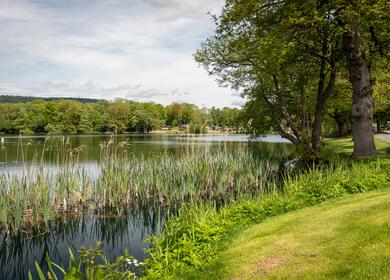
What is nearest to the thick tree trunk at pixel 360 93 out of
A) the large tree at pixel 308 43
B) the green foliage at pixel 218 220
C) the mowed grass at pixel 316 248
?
the large tree at pixel 308 43

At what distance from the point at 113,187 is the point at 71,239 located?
2772 mm

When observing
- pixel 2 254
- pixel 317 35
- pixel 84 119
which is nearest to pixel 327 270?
pixel 2 254

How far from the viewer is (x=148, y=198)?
14.0 meters

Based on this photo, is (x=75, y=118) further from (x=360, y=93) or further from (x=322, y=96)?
(x=360, y=93)

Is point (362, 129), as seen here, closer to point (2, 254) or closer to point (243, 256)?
point (243, 256)

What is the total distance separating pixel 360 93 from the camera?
587 inches

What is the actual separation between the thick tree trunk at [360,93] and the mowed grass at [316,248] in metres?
7.92

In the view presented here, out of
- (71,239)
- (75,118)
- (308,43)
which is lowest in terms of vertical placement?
(71,239)

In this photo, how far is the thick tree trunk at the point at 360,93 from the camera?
585 inches

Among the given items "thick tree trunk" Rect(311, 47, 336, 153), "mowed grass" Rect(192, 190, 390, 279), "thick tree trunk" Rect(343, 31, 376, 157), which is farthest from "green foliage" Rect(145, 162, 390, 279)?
"thick tree trunk" Rect(311, 47, 336, 153)

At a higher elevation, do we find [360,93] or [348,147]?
[360,93]

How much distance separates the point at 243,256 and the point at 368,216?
8.24 ft

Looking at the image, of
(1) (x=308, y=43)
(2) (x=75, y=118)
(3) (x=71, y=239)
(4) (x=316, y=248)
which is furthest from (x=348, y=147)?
(2) (x=75, y=118)

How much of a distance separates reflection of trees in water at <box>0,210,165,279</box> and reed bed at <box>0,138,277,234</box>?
0.39 metres
